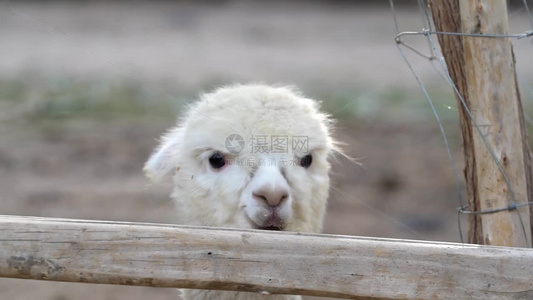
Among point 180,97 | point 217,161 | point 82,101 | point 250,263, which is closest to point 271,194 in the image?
point 217,161

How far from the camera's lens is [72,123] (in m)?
9.55

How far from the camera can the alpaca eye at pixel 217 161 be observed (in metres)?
3.10

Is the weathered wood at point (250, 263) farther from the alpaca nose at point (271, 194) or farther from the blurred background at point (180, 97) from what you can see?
the blurred background at point (180, 97)

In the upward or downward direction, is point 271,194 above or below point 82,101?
below

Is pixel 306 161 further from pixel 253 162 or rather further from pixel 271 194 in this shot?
pixel 271 194

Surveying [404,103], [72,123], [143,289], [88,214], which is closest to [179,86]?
[72,123]

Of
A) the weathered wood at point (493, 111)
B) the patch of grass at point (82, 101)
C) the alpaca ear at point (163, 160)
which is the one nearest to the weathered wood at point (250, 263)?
the weathered wood at point (493, 111)

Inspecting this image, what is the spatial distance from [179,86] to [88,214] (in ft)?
16.1

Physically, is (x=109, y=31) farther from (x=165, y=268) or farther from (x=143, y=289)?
(x=165, y=268)

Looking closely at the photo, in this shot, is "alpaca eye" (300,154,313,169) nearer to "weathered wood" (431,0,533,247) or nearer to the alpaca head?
the alpaca head

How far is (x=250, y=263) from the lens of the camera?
6.77 feet

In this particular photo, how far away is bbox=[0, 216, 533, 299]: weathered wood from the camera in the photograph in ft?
6.71

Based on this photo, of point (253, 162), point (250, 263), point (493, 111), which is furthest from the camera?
point (253, 162)

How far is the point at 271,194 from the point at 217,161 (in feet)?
1.51
